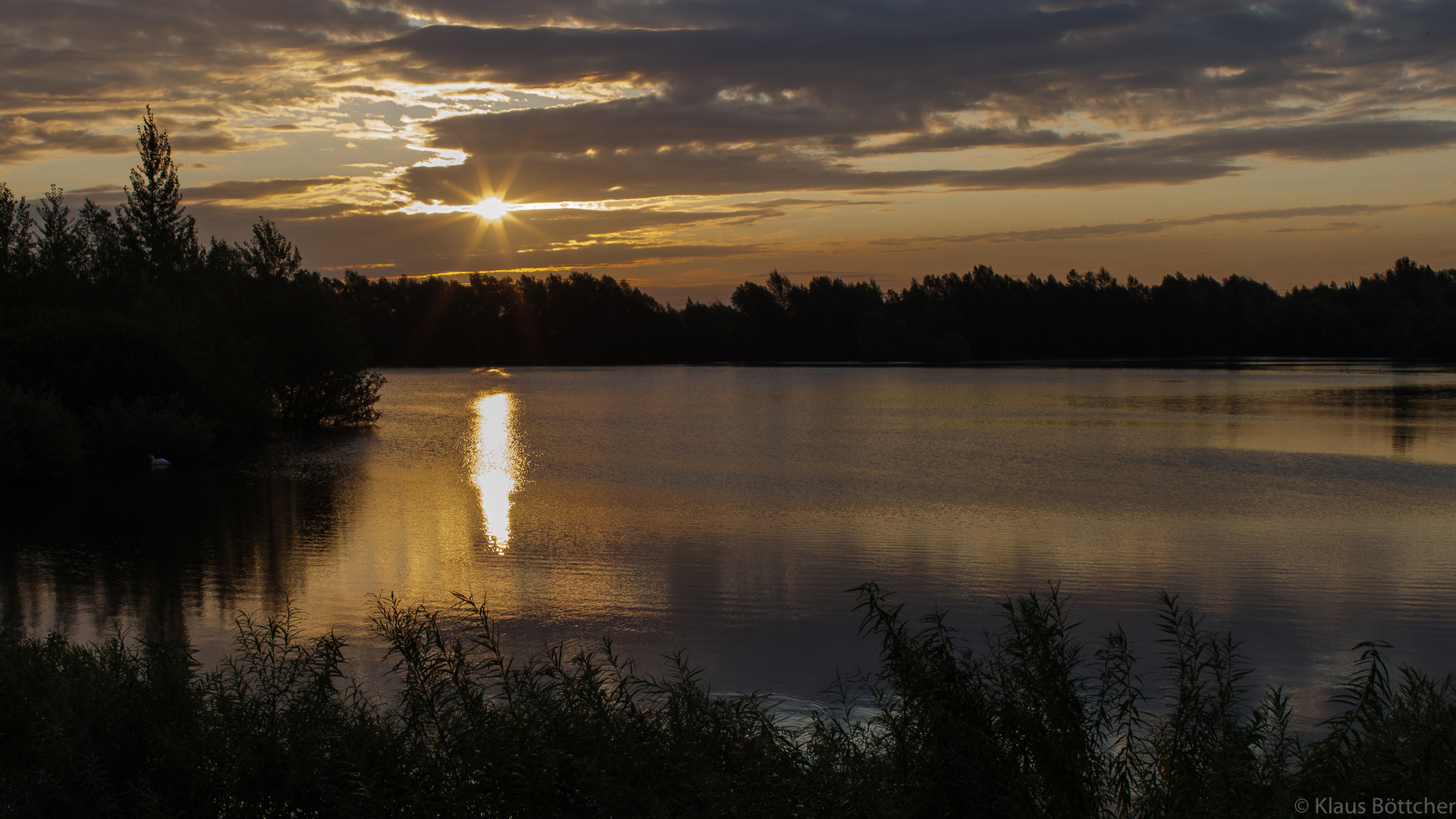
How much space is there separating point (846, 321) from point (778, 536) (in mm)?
110412

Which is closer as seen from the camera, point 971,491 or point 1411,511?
point 1411,511

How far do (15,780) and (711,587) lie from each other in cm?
732

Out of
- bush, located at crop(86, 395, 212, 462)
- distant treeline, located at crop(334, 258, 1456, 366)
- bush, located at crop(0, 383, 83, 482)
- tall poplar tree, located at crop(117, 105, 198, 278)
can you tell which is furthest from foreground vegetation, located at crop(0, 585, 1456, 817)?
distant treeline, located at crop(334, 258, 1456, 366)

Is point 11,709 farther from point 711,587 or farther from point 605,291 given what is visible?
point 605,291

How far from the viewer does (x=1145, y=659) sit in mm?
8500

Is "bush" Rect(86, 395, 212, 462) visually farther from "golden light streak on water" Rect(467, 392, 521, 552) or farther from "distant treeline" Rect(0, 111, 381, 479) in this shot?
"golden light streak on water" Rect(467, 392, 521, 552)

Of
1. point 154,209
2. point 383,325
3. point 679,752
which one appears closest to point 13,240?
point 154,209

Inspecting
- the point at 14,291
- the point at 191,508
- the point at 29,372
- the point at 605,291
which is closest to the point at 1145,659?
the point at 191,508

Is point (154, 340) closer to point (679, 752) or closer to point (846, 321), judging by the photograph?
point (679, 752)

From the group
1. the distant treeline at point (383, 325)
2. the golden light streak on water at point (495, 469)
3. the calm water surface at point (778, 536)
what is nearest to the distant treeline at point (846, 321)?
the distant treeline at point (383, 325)

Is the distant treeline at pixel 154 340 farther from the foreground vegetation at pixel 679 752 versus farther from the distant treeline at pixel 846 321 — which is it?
the distant treeline at pixel 846 321

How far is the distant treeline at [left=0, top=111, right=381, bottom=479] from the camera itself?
2367cm

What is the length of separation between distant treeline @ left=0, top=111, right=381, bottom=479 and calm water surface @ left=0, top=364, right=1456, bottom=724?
181 cm

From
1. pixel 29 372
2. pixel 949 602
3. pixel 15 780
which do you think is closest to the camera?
pixel 15 780
